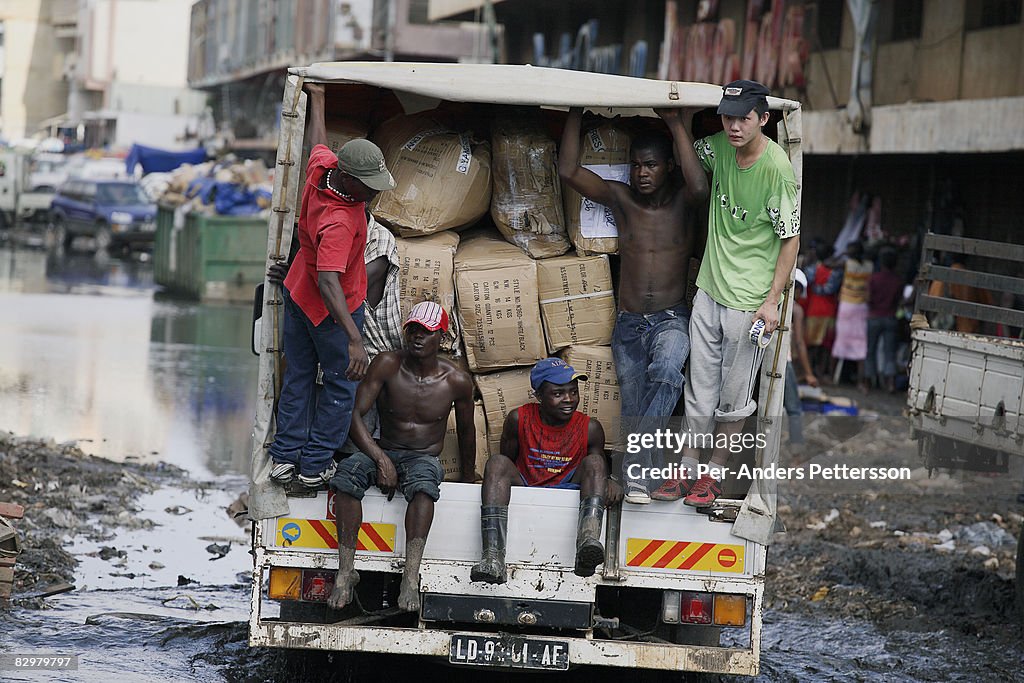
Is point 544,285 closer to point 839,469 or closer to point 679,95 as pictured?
point 679,95

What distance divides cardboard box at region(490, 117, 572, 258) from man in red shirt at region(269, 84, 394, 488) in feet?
4.10

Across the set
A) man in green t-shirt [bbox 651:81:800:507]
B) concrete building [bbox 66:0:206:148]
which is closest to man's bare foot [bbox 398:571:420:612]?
man in green t-shirt [bbox 651:81:800:507]

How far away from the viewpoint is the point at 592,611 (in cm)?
512

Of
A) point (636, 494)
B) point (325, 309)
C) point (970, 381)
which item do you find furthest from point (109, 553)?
point (970, 381)

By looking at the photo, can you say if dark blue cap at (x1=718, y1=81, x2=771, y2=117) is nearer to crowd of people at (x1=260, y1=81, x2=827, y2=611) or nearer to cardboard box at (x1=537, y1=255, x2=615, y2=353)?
crowd of people at (x1=260, y1=81, x2=827, y2=611)

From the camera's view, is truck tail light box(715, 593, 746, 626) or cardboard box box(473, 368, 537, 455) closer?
truck tail light box(715, 593, 746, 626)

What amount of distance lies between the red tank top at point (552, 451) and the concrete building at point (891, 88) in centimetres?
888

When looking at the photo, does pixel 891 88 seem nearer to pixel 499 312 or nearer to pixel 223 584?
pixel 499 312

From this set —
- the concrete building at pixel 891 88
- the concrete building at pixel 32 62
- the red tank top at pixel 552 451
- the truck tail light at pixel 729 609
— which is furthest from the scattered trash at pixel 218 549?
the concrete building at pixel 32 62

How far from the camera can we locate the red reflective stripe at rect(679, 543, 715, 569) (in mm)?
5180

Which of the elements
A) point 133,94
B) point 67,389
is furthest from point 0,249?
point 133,94

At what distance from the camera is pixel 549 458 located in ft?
18.6

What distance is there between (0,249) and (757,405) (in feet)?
97.9

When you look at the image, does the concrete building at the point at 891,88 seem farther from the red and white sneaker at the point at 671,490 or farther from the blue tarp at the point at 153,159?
the blue tarp at the point at 153,159
